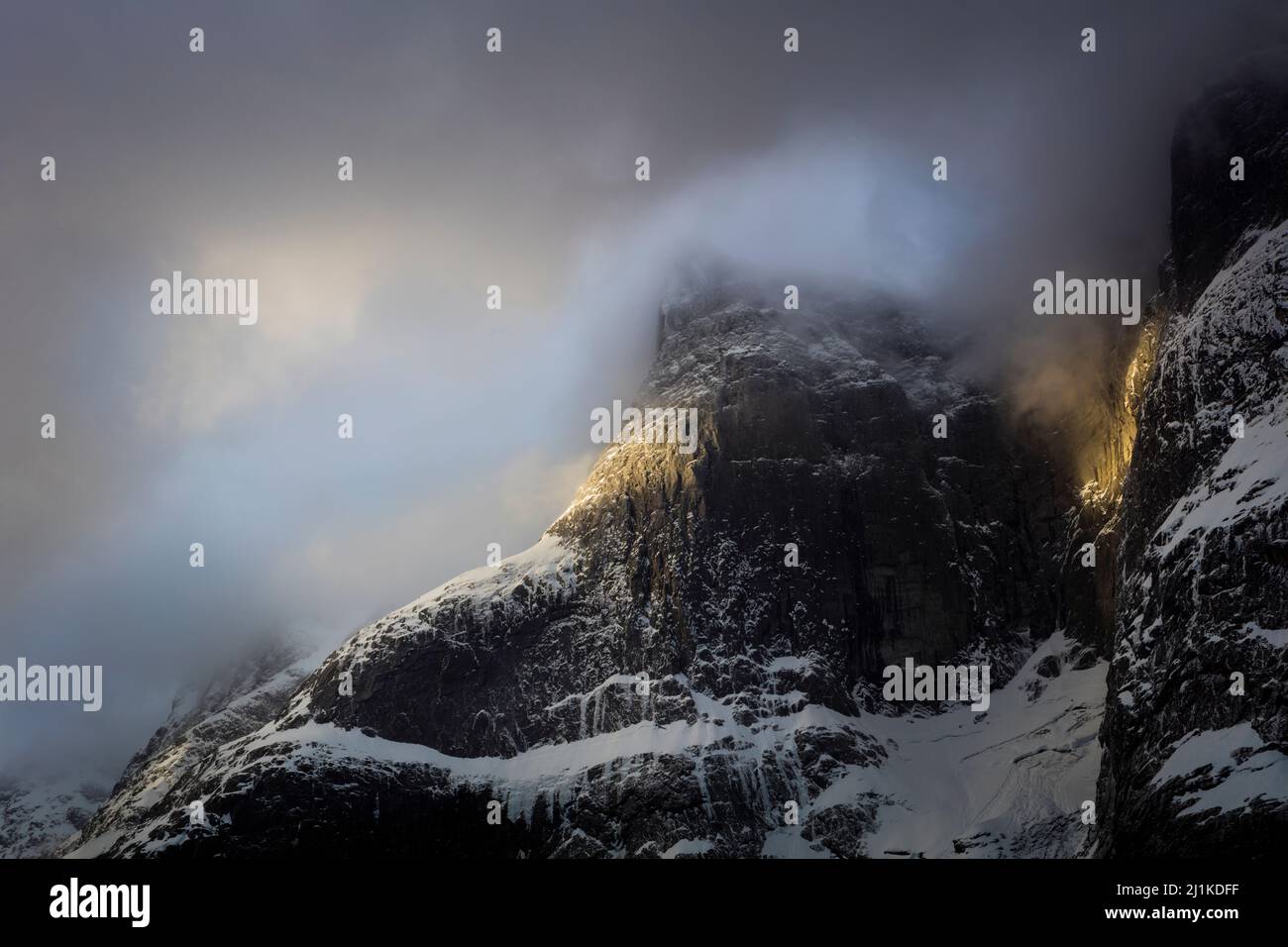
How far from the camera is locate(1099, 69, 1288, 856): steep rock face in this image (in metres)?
119

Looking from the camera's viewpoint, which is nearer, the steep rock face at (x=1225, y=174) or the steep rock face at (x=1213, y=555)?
the steep rock face at (x=1213, y=555)

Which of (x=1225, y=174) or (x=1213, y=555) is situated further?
(x=1225, y=174)

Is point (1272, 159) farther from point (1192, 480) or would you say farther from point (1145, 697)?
point (1145, 697)

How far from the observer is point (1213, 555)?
133375 mm

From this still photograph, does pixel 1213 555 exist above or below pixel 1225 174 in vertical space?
below

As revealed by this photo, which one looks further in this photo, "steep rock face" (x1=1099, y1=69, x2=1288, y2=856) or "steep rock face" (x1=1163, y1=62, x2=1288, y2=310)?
"steep rock face" (x1=1163, y1=62, x2=1288, y2=310)

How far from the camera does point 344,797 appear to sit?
639 feet

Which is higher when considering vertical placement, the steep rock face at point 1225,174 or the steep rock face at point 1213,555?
the steep rock face at point 1225,174

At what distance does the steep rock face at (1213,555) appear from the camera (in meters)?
119

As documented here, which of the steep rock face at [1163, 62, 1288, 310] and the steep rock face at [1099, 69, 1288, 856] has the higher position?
the steep rock face at [1163, 62, 1288, 310]
